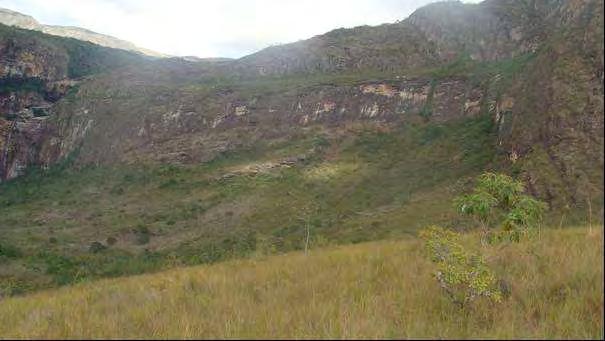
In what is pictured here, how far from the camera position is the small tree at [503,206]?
7.33 metres

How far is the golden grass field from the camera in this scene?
3.17m

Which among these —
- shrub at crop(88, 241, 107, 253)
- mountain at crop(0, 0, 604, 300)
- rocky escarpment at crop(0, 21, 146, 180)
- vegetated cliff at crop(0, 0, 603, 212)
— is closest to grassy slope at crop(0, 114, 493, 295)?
mountain at crop(0, 0, 604, 300)

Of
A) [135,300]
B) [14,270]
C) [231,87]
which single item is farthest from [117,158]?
[135,300]

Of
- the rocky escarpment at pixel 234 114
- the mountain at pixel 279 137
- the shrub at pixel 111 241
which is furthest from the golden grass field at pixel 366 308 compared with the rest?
the rocky escarpment at pixel 234 114

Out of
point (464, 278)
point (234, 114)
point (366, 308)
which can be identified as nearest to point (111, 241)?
point (234, 114)

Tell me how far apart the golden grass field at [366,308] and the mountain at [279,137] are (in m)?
2.14

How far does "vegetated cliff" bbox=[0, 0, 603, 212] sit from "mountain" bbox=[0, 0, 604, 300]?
27cm

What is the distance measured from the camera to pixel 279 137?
204ft

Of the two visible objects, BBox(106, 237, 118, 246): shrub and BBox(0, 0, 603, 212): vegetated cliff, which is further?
BBox(0, 0, 603, 212): vegetated cliff

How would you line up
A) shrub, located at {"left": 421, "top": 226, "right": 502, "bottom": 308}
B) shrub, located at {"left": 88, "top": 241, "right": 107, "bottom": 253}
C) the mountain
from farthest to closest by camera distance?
shrub, located at {"left": 88, "top": 241, "right": 107, "bottom": 253}
the mountain
shrub, located at {"left": 421, "top": 226, "right": 502, "bottom": 308}

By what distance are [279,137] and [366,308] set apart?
58.6 m

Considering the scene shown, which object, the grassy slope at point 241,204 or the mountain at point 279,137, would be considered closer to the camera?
the mountain at point 279,137

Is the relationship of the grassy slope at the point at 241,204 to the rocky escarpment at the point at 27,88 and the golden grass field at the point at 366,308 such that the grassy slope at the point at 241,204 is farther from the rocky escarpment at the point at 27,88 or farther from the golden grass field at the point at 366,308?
the golden grass field at the point at 366,308

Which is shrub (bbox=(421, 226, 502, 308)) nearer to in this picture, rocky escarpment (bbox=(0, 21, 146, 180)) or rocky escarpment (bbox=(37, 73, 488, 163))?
rocky escarpment (bbox=(37, 73, 488, 163))
